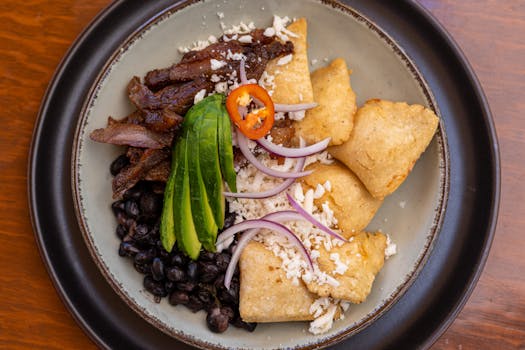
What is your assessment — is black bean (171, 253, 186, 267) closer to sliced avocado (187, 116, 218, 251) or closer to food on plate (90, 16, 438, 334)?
food on plate (90, 16, 438, 334)

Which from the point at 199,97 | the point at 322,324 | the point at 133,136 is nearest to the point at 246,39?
the point at 199,97

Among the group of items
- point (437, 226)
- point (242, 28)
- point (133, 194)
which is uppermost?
point (242, 28)

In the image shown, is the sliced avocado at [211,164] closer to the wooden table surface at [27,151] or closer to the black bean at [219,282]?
the black bean at [219,282]

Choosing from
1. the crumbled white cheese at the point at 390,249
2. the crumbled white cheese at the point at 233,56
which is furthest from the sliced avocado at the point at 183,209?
the crumbled white cheese at the point at 390,249

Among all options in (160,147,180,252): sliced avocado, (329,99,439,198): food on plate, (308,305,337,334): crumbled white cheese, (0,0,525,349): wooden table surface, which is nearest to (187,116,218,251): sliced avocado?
(160,147,180,252): sliced avocado

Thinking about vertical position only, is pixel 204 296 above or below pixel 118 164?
below

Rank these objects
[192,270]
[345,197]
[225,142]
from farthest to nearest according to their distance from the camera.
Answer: [345,197]
[192,270]
[225,142]

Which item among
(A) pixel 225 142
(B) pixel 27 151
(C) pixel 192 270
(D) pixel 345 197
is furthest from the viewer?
(B) pixel 27 151

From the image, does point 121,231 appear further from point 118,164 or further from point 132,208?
point 118,164
